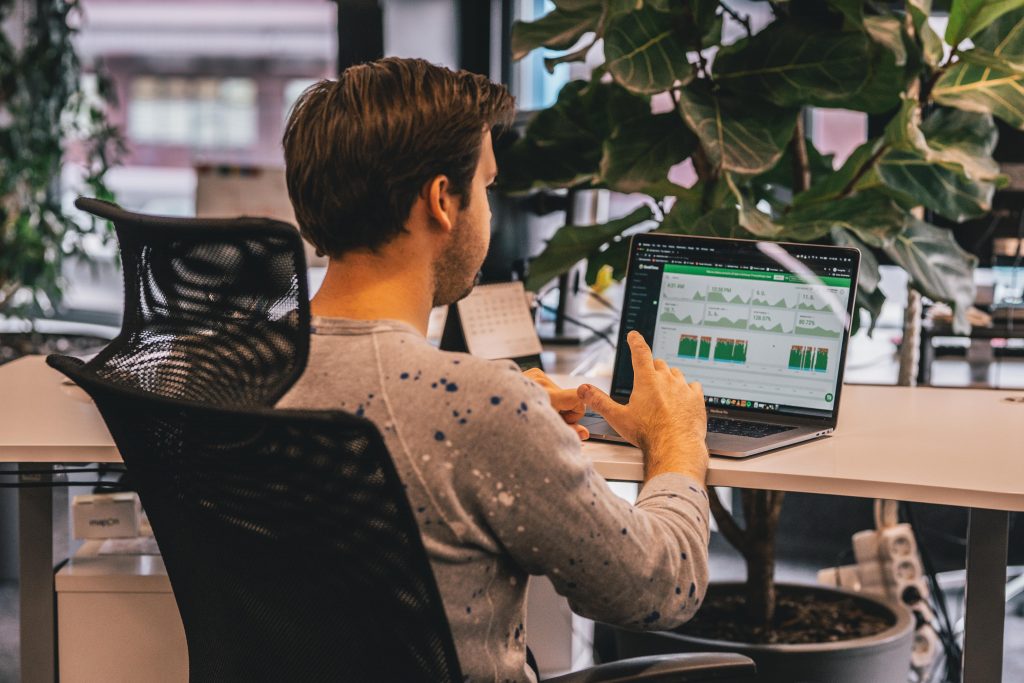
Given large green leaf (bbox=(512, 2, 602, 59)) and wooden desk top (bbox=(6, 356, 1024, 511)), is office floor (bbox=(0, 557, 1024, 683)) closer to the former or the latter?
wooden desk top (bbox=(6, 356, 1024, 511))

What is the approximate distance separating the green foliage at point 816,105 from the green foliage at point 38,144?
2.52 m

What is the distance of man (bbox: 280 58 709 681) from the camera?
98 centimetres

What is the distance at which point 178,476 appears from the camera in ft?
3.26

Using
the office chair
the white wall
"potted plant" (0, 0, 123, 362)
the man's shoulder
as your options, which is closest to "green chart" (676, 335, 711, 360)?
the man's shoulder

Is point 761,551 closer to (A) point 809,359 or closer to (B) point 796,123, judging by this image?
(A) point 809,359

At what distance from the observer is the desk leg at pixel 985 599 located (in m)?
1.62

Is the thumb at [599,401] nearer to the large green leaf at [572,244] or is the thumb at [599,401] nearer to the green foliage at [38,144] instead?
the large green leaf at [572,244]

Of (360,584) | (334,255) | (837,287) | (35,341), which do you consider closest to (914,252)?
(837,287)

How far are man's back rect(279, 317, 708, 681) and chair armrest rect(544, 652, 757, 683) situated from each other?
0.35ft

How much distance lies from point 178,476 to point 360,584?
0.19m

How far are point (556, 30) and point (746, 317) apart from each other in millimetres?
746

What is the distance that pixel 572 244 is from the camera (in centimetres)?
235

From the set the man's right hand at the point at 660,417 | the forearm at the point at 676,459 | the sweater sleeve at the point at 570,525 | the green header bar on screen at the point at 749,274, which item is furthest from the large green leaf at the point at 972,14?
the sweater sleeve at the point at 570,525

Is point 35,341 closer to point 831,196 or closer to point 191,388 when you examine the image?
point 831,196
